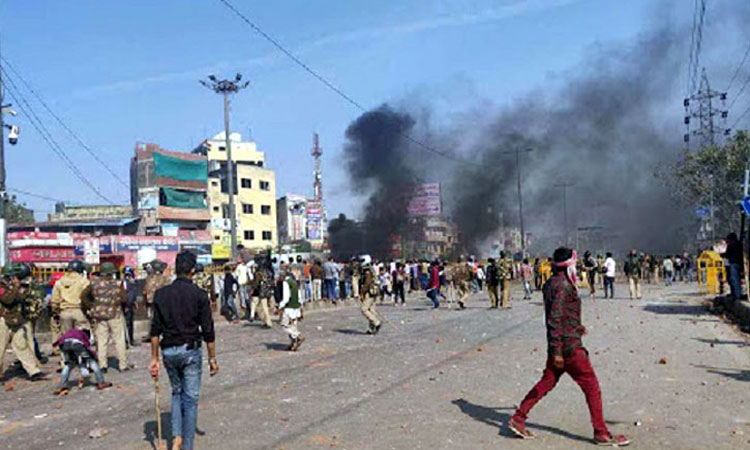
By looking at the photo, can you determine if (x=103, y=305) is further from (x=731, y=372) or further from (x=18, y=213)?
(x=18, y=213)

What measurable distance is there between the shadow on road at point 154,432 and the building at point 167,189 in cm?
4885

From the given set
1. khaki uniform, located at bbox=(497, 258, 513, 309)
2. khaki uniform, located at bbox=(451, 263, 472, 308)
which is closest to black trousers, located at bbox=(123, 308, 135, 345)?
khaki uniform, located at bbox=(451, 263, 472, 308)

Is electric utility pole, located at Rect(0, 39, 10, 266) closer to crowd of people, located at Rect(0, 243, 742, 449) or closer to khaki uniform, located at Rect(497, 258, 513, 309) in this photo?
crowd of people, located at Rect(0, 243, 742, 449)

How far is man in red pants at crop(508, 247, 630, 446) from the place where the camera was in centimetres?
584

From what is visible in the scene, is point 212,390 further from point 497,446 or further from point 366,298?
point 366,298

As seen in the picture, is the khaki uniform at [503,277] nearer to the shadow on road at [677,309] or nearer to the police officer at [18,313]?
the shadow on road at [677,309]

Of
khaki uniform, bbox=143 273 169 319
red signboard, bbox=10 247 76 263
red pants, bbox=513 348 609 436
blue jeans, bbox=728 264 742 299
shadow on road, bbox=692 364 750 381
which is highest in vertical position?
red signboard, bbox=10 247 76 263

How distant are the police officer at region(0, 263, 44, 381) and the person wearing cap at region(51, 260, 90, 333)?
0.35 m

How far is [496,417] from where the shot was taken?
6.85 m

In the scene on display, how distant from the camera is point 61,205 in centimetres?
6091

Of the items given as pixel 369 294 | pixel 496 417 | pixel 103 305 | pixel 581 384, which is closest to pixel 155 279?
pixel 103 305

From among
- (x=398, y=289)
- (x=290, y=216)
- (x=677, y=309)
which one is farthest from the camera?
(x=290, y=216)

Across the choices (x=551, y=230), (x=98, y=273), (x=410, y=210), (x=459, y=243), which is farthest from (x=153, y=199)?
(x=98, y=273)

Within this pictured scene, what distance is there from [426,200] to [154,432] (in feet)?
184
